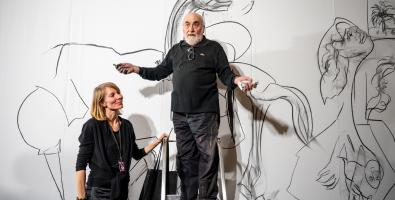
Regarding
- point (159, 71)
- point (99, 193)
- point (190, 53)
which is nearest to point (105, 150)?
point (99, 193)

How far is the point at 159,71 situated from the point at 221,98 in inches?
22.3

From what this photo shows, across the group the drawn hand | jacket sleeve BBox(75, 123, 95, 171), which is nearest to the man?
jacket sleeve BBox(75, 123, 95, 171)

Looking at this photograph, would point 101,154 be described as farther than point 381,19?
No

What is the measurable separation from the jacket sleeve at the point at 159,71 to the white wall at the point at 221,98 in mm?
230

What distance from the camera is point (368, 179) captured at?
2.66m

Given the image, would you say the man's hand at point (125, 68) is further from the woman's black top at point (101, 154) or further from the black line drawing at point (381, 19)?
the black line drawing at point (381, 19)

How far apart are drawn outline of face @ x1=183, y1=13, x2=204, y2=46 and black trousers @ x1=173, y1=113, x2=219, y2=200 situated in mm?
525

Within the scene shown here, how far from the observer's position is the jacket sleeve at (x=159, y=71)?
2268mm

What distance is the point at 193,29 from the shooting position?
2152 millimetres

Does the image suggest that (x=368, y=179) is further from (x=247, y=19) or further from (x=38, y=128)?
(x=38, y=128)

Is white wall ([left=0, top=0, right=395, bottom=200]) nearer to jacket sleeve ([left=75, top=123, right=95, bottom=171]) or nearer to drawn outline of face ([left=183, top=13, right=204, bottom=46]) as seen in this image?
drawn outline of face ([left=183, top=13, right=204, bottom=46])

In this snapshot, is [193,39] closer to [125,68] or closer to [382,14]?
[125,68]

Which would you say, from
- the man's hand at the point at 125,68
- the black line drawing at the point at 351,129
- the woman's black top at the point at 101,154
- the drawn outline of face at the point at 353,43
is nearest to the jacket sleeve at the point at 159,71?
the man's hand at the point at 125,68

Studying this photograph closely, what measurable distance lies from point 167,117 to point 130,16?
89 cm
